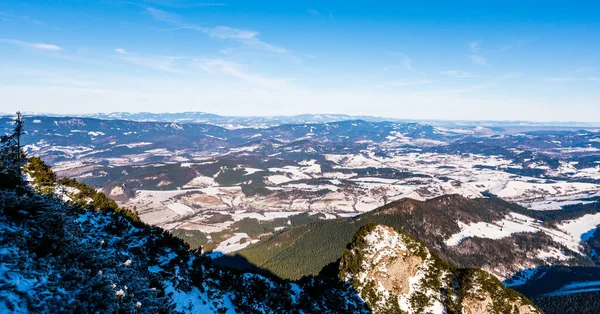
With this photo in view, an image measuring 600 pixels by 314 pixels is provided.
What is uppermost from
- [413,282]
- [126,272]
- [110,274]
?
[110,274]

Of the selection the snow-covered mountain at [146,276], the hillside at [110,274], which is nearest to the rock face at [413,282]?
the snow-covered mountain at [146,276]

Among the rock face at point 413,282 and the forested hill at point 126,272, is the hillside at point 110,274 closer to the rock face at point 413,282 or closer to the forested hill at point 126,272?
the forested hill at point 126,272

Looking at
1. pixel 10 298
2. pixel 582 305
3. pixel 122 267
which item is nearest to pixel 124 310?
pixel 10 298

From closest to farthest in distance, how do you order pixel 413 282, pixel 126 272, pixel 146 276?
pixel 126 272, pixel 146 276, pixel 413 282

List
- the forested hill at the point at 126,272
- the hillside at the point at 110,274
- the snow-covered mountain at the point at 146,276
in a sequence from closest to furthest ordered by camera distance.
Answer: the hillside at the point at 110,274
the snow-covered mountain at the point at 146,276
the forested hill at the point at 126,272

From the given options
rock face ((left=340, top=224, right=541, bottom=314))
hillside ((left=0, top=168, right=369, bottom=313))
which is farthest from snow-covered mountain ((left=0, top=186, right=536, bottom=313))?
rock face ((left=340, top=224, right=541, bottom=314))

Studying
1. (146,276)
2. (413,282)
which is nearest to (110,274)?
(146,276)

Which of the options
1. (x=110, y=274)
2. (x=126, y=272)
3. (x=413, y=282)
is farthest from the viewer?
(x=413, y=282)

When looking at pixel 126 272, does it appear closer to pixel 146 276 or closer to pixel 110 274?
pixel 110 274

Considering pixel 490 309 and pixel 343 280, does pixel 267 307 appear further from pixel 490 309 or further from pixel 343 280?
pixel 490 309
